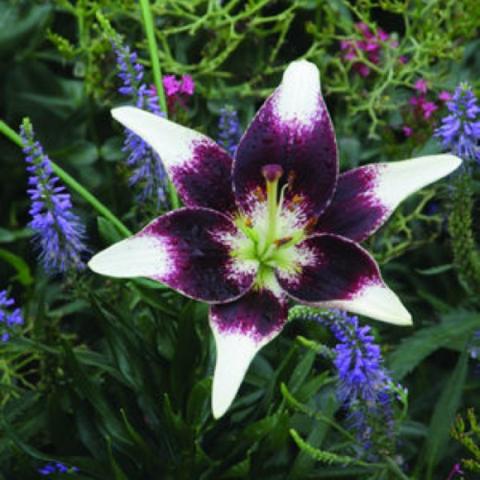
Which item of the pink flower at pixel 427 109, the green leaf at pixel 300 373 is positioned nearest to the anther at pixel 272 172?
the green leaf at pixel 300 373

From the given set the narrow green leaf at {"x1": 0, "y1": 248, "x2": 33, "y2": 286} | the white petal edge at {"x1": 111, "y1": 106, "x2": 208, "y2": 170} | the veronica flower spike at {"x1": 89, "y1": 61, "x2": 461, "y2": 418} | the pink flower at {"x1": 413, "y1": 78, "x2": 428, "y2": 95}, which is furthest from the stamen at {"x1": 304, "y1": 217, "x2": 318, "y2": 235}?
the pink flower at {"x1": 413, "y1": 78, "x2": 428, "y2": 95}

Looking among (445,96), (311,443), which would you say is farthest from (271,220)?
(445,96)

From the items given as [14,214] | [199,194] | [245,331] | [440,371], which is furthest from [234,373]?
[14,214]

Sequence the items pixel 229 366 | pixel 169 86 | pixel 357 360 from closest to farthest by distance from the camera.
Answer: pixel 229 366, pixel 357 360, pixel 169 86

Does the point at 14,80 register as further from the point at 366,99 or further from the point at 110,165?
the point at 366,99

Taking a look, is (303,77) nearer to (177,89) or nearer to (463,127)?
(463,127)

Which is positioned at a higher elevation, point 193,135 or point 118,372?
point 193,135
